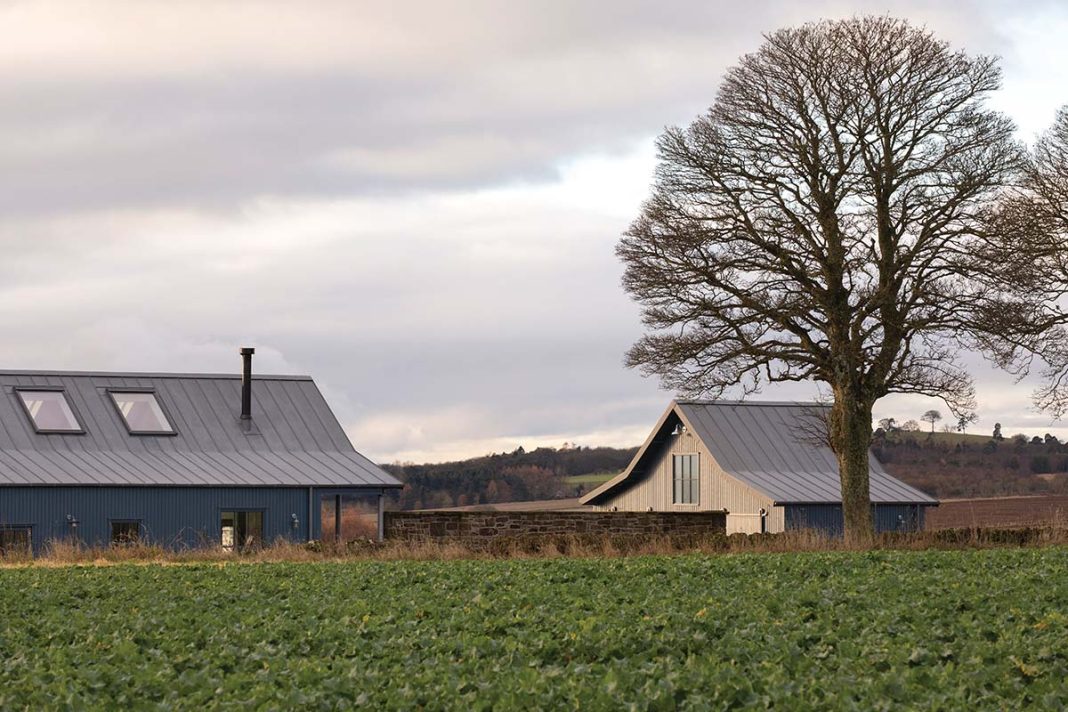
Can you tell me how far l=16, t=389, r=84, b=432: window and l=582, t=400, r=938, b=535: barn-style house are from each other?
21105mm

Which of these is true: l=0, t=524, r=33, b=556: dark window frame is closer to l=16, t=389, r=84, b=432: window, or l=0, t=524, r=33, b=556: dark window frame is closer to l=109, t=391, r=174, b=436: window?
l=16, t=389, r=84, b=432: window

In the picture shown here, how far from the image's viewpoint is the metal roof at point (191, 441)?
39406 millimetres

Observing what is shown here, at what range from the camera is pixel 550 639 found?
13797 mm

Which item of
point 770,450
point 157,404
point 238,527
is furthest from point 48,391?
point 770,450

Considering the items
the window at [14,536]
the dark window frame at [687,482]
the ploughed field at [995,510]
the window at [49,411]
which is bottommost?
the window at [14,536]

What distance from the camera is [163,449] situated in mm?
41625

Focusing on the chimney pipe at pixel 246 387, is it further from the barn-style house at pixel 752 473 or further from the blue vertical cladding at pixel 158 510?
the barn-style house at pixel 752 473

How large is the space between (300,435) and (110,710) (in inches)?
1297

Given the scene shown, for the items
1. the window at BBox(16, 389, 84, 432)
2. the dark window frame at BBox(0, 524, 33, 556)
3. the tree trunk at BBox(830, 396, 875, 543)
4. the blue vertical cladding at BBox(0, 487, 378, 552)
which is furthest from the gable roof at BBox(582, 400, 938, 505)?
the dark window frame at BBox(0, 524, 33, 556)

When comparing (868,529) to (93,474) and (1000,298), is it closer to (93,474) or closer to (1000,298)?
(1000,298)

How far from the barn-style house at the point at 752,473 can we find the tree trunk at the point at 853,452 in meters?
8.71

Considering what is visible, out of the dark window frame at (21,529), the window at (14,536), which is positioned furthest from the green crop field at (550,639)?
the dark window frame at (21,529)

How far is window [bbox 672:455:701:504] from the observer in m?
51.1

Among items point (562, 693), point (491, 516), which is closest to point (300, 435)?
point (491, 516)
